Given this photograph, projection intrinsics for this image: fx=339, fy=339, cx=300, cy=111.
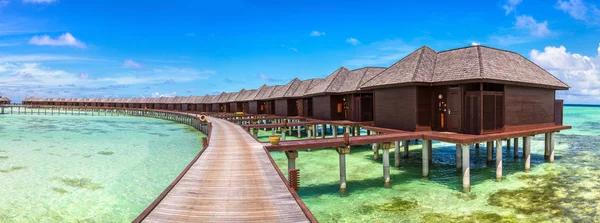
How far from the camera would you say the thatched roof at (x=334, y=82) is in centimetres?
2779

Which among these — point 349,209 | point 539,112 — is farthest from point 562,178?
point 349,209

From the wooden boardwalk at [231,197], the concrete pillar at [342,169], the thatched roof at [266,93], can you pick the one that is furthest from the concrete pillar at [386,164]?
the thatched roof at [266,93]

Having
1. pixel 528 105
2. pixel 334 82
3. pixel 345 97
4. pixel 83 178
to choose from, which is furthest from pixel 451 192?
pixel 83 178

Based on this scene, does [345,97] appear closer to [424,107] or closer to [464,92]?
[424,107]

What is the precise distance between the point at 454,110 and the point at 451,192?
418cm

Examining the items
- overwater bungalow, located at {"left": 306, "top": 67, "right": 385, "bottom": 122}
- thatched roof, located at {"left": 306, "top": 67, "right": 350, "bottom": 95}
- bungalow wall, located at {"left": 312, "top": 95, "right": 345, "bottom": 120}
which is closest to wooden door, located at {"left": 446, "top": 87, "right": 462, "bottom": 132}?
overwater bungalow, located at {"left": 306, "top": 67, "right": 385, "bottom": 122}

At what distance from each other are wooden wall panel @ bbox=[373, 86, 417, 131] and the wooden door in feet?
5.12

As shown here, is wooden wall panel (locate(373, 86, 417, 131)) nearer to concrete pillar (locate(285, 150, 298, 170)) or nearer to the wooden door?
the wooden door

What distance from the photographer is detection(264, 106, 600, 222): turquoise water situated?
10969mm

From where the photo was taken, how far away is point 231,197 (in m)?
7.27

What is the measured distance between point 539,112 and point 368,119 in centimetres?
1036

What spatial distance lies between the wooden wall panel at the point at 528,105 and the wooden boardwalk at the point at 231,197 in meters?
12.3

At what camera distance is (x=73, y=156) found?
22.6 metres

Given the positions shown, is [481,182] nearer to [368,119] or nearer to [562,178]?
[562,178]
